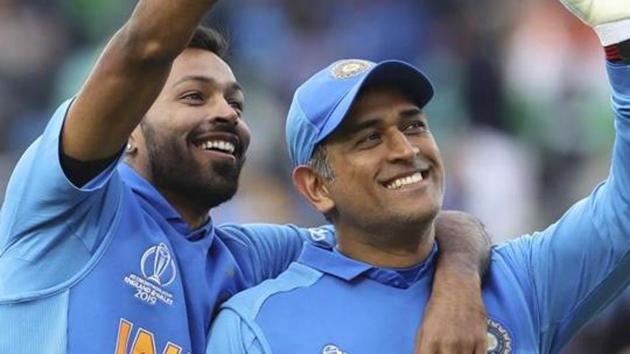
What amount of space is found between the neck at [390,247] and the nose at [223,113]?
1.56 feet

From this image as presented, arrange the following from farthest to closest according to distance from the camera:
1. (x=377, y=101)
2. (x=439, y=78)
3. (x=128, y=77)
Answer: (x=439, y=78) → (x=377, y=101) → (x=128, y=77)

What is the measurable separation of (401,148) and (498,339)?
496mm

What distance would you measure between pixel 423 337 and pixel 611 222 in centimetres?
51

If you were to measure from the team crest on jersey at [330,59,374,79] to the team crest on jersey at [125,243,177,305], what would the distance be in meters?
0.60

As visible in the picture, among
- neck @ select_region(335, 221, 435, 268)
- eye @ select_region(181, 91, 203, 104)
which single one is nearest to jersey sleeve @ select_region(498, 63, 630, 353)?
neck @ select_region(335, 221, 435, 268)

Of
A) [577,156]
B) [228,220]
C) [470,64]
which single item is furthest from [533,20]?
[228,220]

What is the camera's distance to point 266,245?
4004 millimetres

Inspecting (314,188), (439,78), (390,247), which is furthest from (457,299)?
(439,78)

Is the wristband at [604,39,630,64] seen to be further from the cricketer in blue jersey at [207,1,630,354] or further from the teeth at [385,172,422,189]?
the teeth at [385,172,422,189]

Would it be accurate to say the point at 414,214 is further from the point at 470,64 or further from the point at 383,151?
the point at 470,64

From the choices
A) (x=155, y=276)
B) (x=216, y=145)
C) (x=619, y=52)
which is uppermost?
(x=619, y=52)

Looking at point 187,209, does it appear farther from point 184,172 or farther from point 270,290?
point 270,290

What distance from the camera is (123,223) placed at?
3535 millimetres

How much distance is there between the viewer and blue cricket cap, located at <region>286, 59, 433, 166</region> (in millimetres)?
3576
